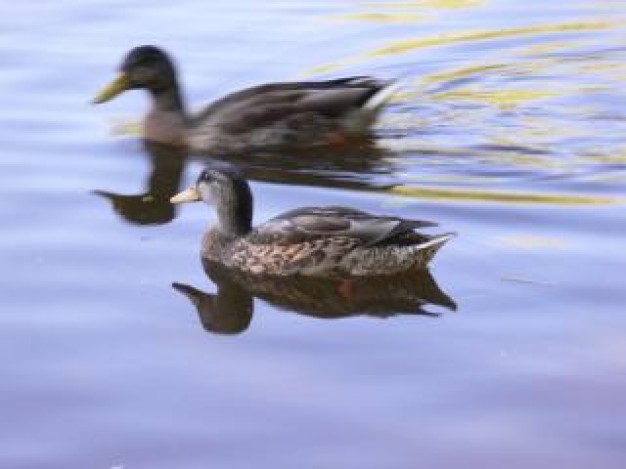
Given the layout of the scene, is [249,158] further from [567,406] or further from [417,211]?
[567,406]

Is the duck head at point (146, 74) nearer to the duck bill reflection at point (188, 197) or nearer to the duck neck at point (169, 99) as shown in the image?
the duck neck at point (169, 99)

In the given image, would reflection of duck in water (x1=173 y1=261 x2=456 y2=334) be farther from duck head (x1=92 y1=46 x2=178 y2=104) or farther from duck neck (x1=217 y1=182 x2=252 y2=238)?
duck head (x1=92 y1=46 x2=178 y2=104)

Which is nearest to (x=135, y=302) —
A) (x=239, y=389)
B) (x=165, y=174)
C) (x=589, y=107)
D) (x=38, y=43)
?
(x=239, y=389)

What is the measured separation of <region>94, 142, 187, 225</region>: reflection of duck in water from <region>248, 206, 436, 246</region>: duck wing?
1.14 metres

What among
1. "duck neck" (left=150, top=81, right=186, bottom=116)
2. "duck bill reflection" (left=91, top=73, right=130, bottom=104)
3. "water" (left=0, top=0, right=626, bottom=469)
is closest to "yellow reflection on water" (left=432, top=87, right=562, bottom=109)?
"water" (left=0, top=0, right=626, bottom=469)

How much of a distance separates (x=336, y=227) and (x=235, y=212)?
0.64 m

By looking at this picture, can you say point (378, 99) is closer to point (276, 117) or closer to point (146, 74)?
point (276, 117)

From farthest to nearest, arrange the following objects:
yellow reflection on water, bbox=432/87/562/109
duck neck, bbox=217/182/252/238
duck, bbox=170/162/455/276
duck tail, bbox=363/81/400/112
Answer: yellow reflection on water, bbox=432/87/562/109 < duck tail, bbox=363/81/400/112 < duck neck, bbox=217/182/252/238 < duck, bbox=170/162/455/276

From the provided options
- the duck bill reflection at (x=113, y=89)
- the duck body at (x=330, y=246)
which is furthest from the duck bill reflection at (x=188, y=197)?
the duck bill reflection at (x=113, y=89)

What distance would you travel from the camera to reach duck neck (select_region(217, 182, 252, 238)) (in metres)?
8.81

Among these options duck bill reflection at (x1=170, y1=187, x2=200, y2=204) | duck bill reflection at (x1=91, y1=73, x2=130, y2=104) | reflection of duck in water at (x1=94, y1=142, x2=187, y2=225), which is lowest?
reflection of duck in water at (x1=94, y1=142, x2=187, y2=225)

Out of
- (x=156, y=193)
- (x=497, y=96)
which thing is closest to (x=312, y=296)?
(x=156, y=193)

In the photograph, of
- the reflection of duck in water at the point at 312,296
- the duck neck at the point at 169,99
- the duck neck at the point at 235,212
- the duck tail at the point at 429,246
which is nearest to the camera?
the reflection of duck in water at the point at 312,296

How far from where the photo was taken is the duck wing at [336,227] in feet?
27.6
